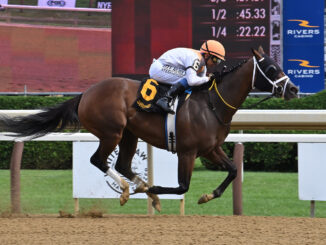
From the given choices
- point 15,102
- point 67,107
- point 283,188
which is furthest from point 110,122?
point 15,102

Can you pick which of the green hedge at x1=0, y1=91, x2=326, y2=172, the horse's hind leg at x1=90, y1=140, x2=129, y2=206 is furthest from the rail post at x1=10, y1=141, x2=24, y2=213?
the green hedge at x1=0, y1=91, x2=326, y2=172

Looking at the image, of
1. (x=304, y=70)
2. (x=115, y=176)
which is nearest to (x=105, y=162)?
(x=115, y=176)

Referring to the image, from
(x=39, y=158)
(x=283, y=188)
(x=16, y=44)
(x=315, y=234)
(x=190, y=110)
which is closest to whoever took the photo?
(x=315, y=234)

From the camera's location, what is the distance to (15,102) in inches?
411

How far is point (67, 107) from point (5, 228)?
1208mm

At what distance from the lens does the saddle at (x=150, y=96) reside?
17.6ft

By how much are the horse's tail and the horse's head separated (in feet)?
4.61

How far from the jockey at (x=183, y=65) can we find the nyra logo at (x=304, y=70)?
18.9ft

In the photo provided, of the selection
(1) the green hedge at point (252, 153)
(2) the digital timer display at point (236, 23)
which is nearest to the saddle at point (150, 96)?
(1) the green hedge at point (252, 153)

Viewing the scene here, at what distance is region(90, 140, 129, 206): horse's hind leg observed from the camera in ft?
17.9

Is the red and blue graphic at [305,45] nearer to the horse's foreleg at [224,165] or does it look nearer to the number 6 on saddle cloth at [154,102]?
the horse's foreleg at [224,165]

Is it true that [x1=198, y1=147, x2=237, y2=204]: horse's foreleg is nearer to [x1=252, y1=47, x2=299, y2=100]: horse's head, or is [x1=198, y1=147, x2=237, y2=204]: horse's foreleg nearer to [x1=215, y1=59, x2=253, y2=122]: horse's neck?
[x1=215, y1=59, x2=253, y2=122]: horse's neck

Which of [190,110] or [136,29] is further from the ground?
[136,29]

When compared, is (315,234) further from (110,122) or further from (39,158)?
(39,158)
